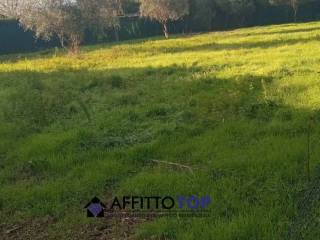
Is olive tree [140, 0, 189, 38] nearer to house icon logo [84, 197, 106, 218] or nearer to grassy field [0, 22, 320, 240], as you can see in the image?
grassy field [0, 22, 320, 240]

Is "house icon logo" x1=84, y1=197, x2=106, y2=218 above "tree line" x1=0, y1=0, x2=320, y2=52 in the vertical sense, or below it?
below

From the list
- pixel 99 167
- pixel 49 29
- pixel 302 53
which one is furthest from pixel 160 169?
pixel 49 29

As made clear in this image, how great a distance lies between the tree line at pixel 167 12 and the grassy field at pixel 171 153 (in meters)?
27.9

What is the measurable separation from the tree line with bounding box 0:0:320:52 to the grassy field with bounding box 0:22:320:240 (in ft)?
91.6

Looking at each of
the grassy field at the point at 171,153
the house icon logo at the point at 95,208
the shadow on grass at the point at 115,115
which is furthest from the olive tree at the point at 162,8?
the house icon logo at the point at 95,208

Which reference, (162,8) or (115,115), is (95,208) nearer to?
(115,115)

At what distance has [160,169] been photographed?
8969 millimetres

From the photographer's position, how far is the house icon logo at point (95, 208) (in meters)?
7.41

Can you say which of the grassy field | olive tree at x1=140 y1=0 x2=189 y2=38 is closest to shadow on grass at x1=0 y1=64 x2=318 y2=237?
the grassy field

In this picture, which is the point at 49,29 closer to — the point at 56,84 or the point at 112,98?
the point at 56,84

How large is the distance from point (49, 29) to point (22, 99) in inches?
1081

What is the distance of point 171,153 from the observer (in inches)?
392

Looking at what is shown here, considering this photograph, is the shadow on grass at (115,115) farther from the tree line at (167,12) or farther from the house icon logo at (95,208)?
the tree line at (167,12)

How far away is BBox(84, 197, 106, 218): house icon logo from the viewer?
7414 mm
